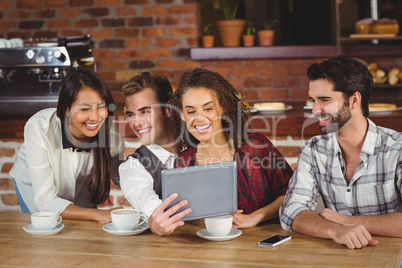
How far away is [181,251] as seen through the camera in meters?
1.63

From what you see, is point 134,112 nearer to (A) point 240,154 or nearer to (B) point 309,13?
(A) point 240,154

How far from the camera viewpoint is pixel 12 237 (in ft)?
6.03

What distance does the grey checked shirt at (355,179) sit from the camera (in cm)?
195

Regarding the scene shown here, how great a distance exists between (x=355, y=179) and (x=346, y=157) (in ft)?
0.36

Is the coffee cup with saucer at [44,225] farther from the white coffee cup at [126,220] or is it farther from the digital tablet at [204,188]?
the digital tablet at [204,188]

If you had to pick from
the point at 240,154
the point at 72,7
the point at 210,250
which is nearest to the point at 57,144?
the point at 240,154

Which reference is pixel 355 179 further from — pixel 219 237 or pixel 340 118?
pixel 219 237

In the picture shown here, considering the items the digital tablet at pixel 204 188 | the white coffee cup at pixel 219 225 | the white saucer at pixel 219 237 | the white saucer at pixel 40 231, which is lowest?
the white saucer at pixel 219 237

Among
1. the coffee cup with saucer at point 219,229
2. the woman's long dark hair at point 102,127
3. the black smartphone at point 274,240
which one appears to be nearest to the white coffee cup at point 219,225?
the coffee cup with saucer at point 219,229

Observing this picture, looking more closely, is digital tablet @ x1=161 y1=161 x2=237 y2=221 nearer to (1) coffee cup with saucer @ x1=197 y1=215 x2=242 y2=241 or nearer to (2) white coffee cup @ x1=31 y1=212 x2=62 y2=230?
(1) coffee cup with saucer @ x1=197 y1=215 x2=242 y2=241

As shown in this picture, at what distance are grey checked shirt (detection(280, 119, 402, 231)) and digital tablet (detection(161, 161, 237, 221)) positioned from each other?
27 cm

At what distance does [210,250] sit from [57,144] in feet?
3.26

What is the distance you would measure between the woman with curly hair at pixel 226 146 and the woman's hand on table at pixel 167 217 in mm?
469

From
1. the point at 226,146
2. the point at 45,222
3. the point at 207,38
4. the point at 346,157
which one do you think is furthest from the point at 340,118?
the point at 207,38
